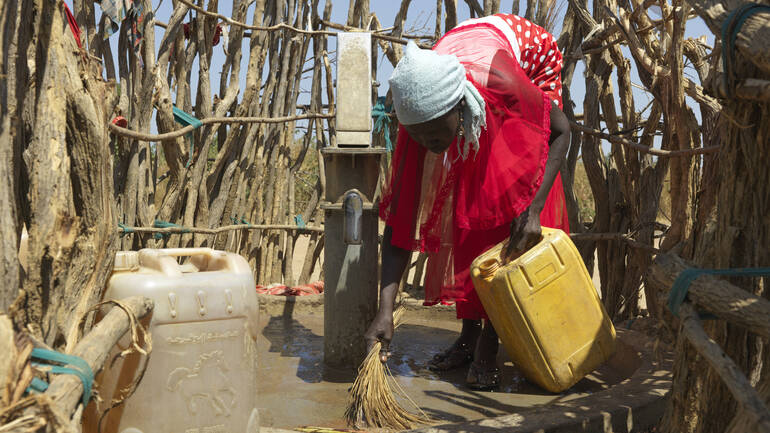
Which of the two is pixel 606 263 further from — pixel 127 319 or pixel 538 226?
pixel 127 319

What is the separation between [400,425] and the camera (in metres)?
2.80

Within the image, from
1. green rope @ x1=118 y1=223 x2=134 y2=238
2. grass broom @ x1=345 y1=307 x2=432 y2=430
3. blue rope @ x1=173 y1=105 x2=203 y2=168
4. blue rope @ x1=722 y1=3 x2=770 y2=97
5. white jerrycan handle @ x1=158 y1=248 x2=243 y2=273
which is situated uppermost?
blue rope @ x1=722 y1=3 x2=770 y2=97

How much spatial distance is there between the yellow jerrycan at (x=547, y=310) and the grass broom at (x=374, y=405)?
0.56 metres

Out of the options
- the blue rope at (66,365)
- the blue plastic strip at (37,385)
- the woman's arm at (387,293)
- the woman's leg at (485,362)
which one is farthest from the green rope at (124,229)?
the blue plastic strip at (37,385)

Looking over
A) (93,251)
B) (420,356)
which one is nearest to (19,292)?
(93,251)

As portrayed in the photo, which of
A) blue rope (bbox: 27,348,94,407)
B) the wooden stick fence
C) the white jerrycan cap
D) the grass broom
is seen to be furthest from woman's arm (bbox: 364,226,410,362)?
blue rope (bbox: 27,348,94,407)

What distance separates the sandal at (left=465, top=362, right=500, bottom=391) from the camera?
3.43 m

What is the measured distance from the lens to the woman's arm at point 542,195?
3.19 meters

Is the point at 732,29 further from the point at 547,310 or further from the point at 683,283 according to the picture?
the point at 547,310

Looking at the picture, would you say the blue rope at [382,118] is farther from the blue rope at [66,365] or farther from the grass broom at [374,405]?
the blue rope at [66,365]

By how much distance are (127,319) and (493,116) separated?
6.67 feet

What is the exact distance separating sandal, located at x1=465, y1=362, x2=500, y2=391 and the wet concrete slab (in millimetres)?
34

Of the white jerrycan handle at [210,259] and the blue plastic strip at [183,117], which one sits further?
the blue plastic strip at [183,117]

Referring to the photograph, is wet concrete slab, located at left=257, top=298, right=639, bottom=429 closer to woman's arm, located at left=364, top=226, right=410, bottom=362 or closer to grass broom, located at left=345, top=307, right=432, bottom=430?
grass broom, located at left=345, top=307, right=432, bottom=430
